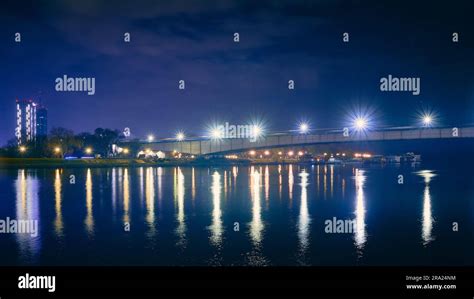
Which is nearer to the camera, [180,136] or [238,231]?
[238,231]

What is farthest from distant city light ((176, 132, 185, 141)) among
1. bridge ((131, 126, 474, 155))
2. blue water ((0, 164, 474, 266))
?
blue water ((0, 164, 474, 266))

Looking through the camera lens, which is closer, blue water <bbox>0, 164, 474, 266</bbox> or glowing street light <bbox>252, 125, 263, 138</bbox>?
blue water <bbox>0, 164, 474, 266</bbox>

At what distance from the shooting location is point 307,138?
123 meters

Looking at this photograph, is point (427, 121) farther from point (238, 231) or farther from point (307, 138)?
point (238, 231)

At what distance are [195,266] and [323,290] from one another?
4.24m

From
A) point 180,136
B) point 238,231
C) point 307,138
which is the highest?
point 180,136

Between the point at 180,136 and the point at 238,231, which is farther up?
the point at 180,136

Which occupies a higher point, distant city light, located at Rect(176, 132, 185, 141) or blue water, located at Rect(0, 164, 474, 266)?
distant city light, located at Rect(176, 132, 185, 141)

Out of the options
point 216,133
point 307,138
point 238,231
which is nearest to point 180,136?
point 216,133

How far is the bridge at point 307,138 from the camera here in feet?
367

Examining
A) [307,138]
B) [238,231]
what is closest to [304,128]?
[307,138]

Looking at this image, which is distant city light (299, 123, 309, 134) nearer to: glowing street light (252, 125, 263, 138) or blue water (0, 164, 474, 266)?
glowing street light (252, 125, 263, 138)

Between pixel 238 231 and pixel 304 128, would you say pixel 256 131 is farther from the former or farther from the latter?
pixel 238 231

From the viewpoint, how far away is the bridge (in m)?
112
